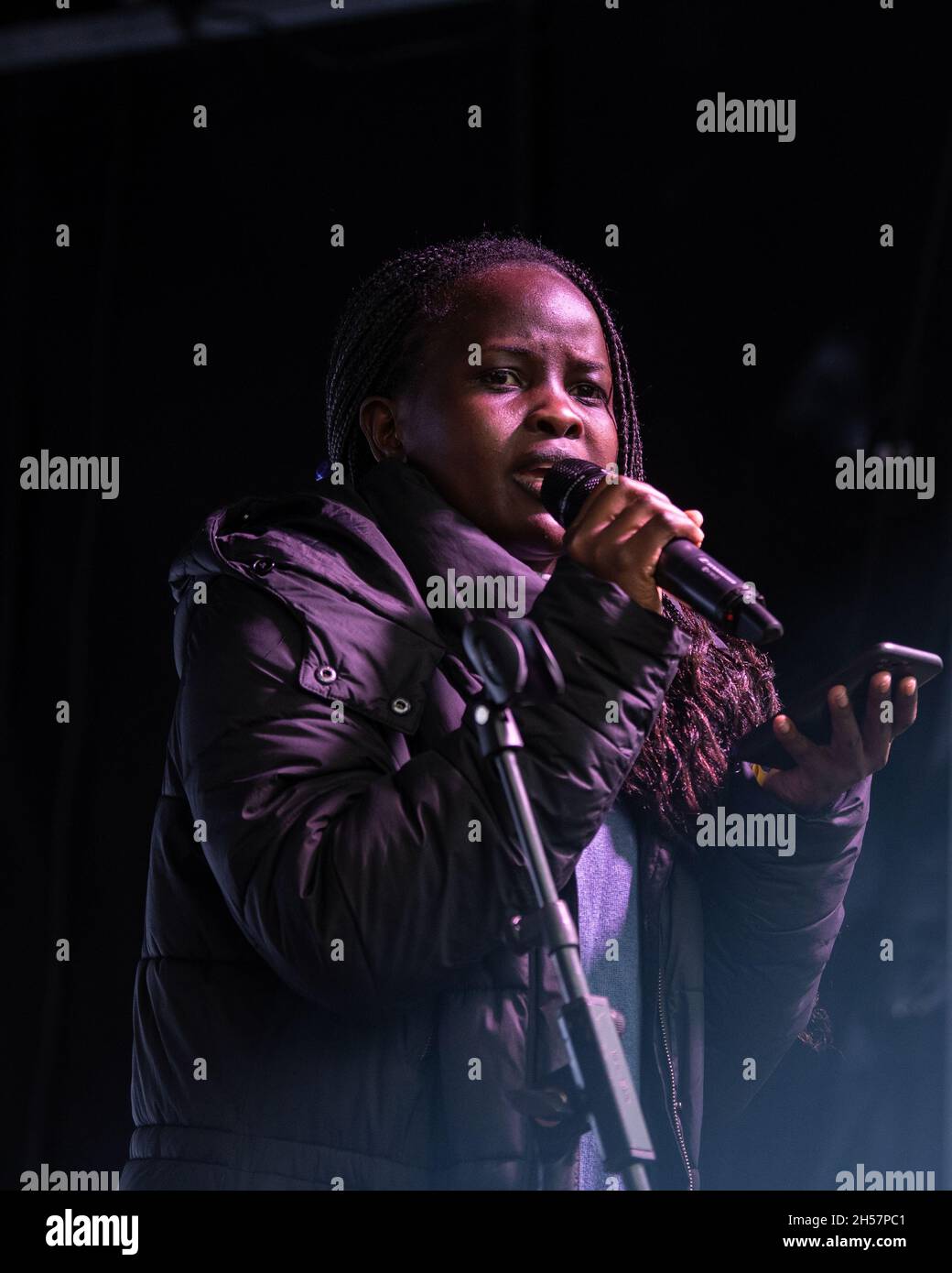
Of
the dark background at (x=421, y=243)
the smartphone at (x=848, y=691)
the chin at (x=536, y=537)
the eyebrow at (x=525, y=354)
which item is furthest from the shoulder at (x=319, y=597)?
the dark background at (x=421, y=243)

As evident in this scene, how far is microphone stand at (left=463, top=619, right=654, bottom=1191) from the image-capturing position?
3.67 ft

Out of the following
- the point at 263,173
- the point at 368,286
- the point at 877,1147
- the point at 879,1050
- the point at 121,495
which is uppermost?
the point at 263,173

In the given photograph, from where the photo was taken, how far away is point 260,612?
4.54ft

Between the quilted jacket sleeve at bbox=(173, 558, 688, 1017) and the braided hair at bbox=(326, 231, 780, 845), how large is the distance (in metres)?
0.34

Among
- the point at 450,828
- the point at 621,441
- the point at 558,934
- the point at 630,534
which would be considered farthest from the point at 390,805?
the point at 621,441

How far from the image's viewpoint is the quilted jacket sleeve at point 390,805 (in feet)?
4.01

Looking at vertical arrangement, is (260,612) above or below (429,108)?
below

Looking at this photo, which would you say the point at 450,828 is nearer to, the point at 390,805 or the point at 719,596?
the point at 390,805

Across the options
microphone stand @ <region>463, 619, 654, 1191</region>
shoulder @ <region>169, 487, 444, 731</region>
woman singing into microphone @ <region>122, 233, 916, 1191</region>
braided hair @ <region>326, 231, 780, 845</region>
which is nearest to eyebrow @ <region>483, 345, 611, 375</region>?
woman singing into microphone @ <region>122, 233, 916, 1191</region>

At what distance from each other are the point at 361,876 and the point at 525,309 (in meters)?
0.72

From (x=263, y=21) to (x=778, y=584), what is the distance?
1.16 metres

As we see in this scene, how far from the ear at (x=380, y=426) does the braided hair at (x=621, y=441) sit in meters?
0.02

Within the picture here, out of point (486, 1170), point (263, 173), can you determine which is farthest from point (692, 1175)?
point (263, 173)
